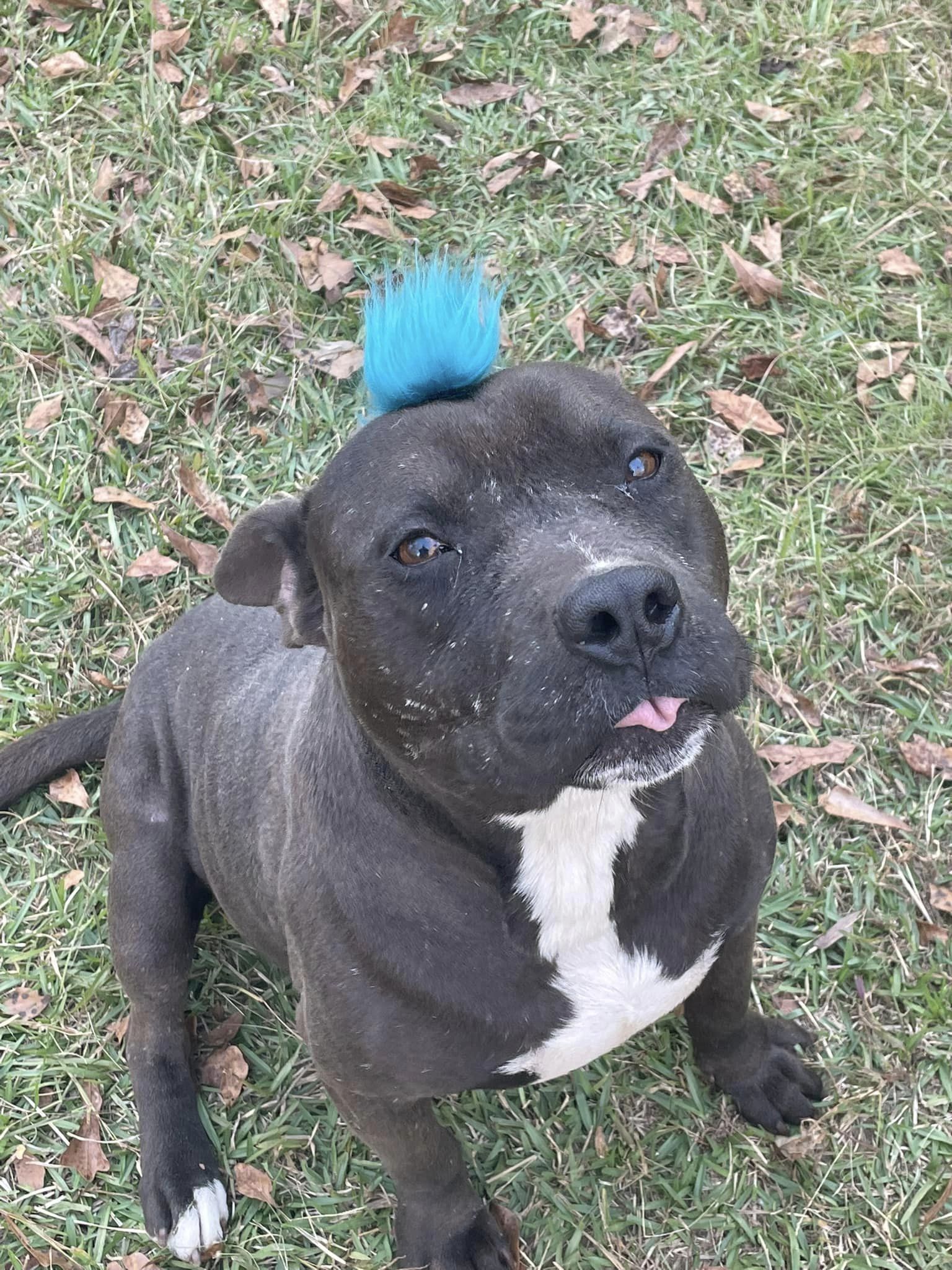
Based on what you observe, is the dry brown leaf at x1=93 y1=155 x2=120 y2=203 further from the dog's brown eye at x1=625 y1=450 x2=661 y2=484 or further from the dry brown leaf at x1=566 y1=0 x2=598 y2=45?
the dog's brown eye at x1=625 y1=450 x2=661 y2=484

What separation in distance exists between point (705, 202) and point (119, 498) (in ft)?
9.04

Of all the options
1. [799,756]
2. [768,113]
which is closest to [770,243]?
[768,113]

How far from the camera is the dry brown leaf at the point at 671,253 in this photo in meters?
5.53

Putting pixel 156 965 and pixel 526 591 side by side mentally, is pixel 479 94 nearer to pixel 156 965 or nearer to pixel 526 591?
pixel 156 965

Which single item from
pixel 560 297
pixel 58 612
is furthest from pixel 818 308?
pixel 58 612

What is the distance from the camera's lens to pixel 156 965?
394cm

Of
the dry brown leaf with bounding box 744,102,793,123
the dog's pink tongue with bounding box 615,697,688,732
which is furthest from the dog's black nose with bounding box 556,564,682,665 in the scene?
the dry brown leaf with bounding box 744,102,793,123

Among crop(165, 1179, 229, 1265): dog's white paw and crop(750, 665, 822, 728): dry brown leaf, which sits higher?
crop(750, 665, 822, 728): dry brown leaf

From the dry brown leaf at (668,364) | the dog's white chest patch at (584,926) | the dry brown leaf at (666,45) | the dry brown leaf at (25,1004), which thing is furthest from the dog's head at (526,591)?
the dry brown leaf at (666,45)

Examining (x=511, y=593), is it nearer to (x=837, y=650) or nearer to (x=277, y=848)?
(x=277, y=848)

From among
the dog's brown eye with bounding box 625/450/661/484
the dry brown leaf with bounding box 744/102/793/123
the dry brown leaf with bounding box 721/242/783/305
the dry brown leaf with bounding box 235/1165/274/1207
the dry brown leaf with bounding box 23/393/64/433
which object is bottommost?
the dry brown leaf with bounding box 235/1165/274/1207

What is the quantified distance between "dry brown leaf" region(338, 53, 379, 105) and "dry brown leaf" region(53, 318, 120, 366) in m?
1.57

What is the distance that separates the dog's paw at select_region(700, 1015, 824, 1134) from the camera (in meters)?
3.74

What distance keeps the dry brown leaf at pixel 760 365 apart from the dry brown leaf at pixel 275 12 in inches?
112
